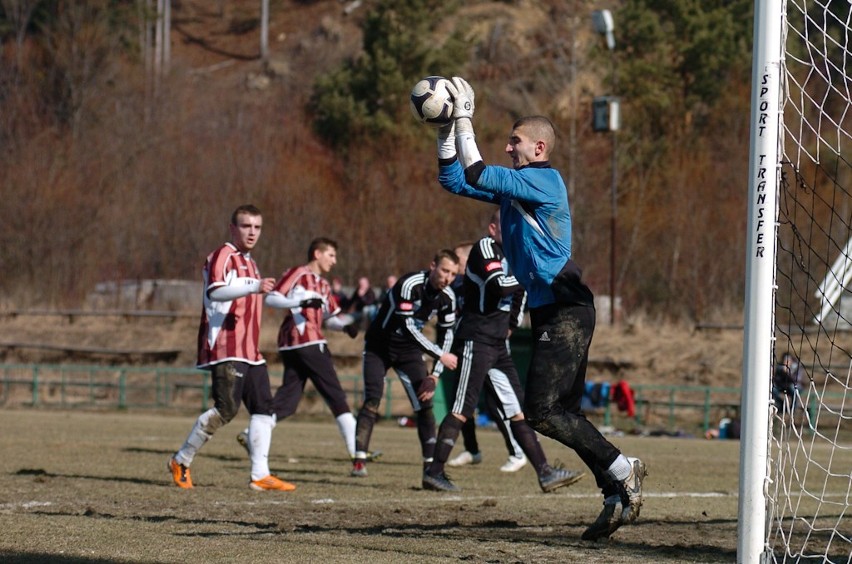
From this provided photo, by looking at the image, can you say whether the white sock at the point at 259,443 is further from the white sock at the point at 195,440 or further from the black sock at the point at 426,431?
the black sock at the point at 426,431

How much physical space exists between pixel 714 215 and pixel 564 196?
3696cm

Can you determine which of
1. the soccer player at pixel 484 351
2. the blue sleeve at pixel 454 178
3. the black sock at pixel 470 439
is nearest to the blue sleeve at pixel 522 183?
the blue sleeve at pixel 454 178

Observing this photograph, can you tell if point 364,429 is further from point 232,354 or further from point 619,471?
point 619,471

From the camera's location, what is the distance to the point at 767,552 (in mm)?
5746

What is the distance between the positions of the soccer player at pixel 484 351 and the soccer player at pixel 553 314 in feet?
10.0

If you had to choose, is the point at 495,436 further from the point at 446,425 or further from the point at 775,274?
the point at 775,274

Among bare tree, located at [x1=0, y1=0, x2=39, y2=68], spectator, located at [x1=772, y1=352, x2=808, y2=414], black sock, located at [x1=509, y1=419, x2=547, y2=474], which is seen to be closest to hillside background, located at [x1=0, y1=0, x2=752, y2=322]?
bare tree, located at [x1=0, y1=0, x2=39, y2=68]

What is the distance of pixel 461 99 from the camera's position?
6.78m

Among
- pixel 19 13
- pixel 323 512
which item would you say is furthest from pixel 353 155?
pixel 323 512

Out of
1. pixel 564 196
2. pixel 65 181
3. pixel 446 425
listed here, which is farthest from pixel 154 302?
pixel 564 196

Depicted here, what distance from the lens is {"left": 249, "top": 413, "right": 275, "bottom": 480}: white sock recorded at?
10.2m

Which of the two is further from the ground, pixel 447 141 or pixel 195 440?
pixel 447 141

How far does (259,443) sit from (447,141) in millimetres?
4323

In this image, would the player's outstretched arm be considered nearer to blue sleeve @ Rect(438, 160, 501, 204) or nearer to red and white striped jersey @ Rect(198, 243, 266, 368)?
blue sleeve @ Rect(438, 160, 501, 204)
